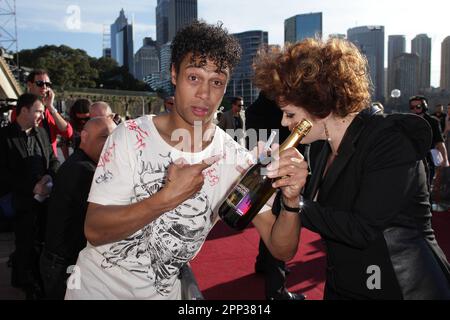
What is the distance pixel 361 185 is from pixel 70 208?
1801 millimetres

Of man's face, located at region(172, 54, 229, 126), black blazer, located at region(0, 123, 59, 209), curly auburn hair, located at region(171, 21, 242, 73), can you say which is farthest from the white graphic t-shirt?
black blazer, located at region(0, 123, 59, 209)

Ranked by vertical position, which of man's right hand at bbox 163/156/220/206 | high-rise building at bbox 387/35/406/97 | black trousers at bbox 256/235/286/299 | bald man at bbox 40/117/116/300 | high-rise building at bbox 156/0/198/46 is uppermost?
high-rise building at bbox 387/35/406/97

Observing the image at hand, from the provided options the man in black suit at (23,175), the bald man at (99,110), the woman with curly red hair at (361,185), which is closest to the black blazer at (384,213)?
the woman with curly red hair at (361,185)

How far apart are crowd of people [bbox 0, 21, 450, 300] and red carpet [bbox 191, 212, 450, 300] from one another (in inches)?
93.1

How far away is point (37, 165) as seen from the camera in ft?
13.8

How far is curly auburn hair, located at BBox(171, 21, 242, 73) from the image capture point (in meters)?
1.58

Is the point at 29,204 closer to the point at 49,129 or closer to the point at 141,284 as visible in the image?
the point at 49,129

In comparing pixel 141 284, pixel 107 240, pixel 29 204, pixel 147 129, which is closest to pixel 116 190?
pixel 107 240

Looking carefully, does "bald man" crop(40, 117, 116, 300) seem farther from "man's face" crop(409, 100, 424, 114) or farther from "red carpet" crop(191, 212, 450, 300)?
"man's face" crop(409, 100, 424, 114)

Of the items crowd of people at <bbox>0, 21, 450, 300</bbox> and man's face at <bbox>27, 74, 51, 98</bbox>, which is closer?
crowd of people at <bbox>0, 21, 450, 300</bbox>

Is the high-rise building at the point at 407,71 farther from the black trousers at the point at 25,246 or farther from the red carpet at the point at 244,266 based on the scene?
the black trousers at the point at 25,246

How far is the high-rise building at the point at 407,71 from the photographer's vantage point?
60.2 meters

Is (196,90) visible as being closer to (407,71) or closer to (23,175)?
(23,175)

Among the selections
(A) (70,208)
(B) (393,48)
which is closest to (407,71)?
(B) (393,48)
